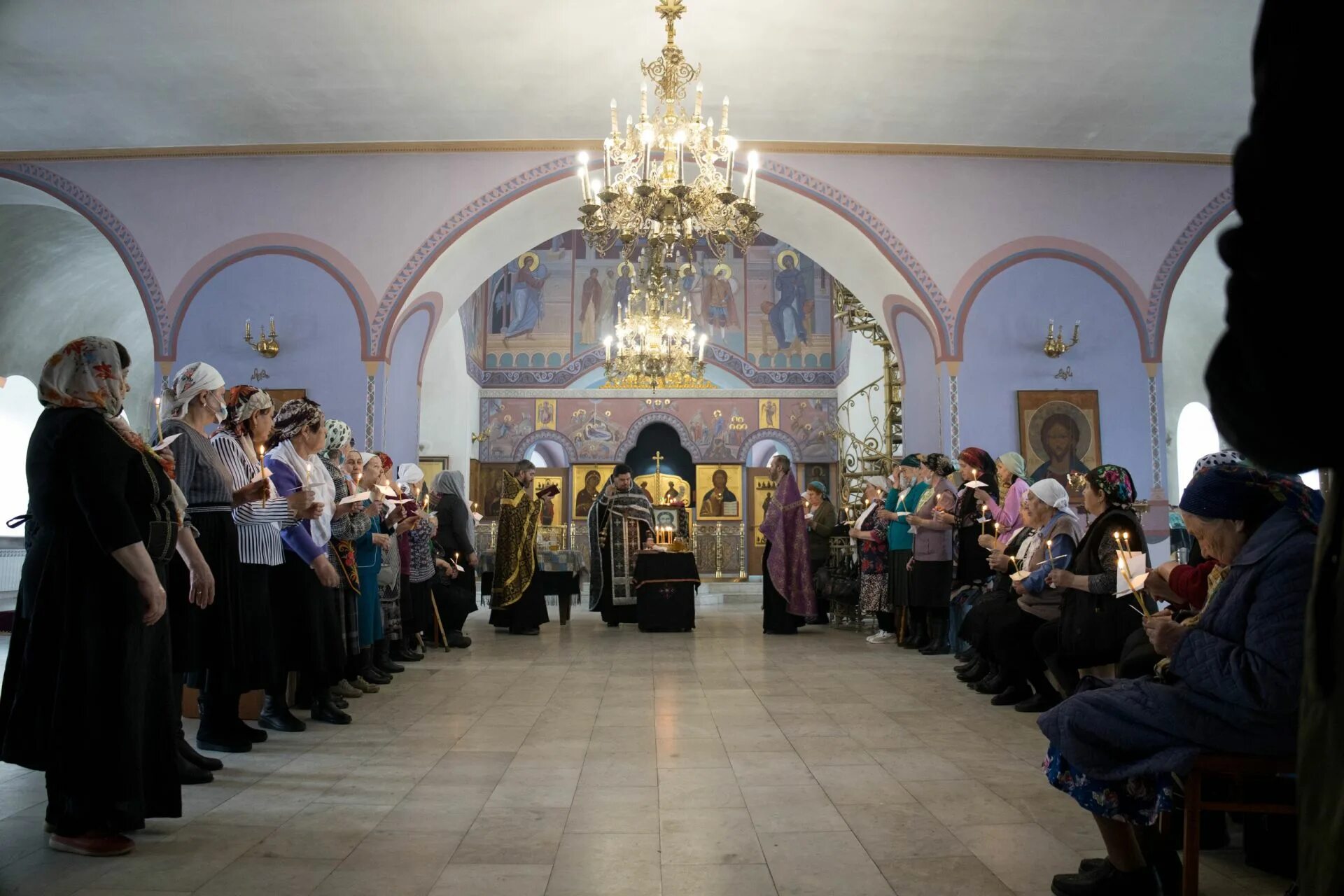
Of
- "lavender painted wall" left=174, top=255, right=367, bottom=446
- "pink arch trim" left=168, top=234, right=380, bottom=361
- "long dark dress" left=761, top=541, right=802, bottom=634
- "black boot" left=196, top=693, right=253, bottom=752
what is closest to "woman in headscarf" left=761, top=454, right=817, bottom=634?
"long dark dress" left=761, top=541, right=802, bottom=634

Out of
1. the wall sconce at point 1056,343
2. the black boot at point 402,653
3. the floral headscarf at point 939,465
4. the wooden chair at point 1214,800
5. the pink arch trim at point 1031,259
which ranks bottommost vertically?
the black boot at point 402,653

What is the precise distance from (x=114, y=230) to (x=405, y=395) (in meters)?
3.25

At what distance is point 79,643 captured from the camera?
8.84 ft

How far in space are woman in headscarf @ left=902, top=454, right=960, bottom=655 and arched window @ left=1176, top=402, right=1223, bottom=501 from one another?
8.85 meters

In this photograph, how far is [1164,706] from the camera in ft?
7.68

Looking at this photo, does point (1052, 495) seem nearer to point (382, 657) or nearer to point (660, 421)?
point (382, 657)

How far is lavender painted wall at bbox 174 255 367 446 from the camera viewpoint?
9625 mm

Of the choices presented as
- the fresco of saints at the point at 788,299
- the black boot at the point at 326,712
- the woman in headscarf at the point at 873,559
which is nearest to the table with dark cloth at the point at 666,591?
the woman in headscarf at the point at 873,559

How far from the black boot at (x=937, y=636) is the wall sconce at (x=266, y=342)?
677 centimetres

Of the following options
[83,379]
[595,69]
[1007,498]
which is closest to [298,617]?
[83,379]

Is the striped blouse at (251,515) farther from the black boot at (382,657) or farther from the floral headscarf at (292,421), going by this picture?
the black boot at (382,657)

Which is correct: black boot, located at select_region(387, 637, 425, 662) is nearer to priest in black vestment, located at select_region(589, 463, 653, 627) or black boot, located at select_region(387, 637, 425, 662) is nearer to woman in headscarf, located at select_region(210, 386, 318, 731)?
woman in headscarf, located at select_region(210, 386, 318, 731)

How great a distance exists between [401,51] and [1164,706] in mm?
7492

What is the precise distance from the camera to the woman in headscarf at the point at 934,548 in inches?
291
